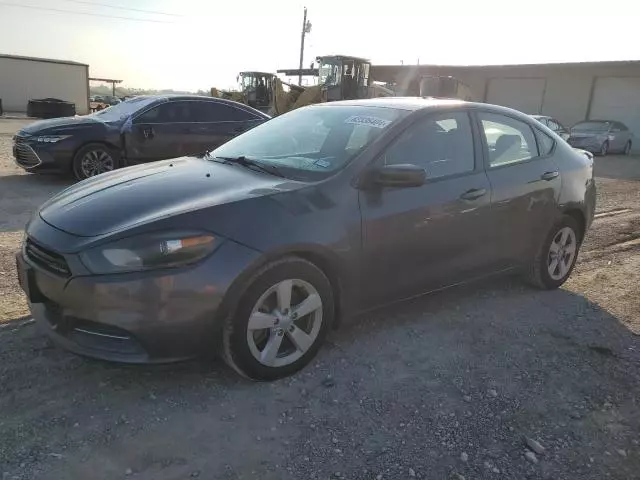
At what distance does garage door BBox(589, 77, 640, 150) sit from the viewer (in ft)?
87.5

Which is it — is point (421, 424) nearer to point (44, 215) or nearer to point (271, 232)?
point (271, 232)

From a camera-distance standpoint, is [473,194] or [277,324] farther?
[473,194]

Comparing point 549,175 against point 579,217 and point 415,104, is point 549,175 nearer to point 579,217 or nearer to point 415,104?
point 579,217

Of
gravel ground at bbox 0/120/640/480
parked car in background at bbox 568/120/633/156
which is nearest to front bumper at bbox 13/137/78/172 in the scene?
gravel ground at bbox 0/120/640/480

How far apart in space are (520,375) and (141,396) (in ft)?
7.39

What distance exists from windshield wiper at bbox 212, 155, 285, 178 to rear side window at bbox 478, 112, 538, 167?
1.70 metres

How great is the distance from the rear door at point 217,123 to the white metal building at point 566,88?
23.0 m

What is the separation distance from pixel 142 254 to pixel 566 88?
1213 inches

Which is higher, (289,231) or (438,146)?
(438,146)

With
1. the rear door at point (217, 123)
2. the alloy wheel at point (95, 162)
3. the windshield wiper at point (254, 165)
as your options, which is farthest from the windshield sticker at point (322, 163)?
the rear door at point (217, 123)

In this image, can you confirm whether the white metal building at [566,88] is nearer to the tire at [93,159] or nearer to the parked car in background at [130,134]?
the parked car in background at [130,134]

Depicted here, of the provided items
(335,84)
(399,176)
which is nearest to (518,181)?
(399,176)

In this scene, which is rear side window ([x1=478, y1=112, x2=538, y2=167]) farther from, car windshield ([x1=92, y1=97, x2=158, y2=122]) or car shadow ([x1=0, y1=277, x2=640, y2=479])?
car windshield ([x1=92, y1=97, x2=158, y2=122])

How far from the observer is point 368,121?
3.82 metres
